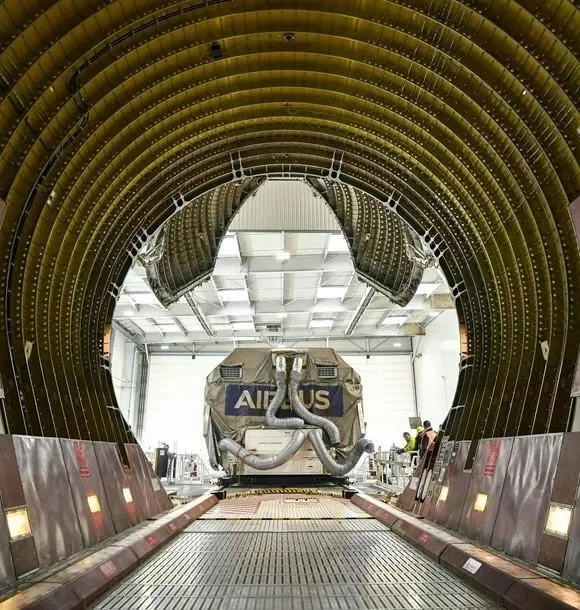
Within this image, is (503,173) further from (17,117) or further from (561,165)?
(17,117)

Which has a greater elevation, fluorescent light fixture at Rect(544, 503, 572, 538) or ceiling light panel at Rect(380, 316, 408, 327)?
ceiling light panel at Rect(380, 316, 408, 327)

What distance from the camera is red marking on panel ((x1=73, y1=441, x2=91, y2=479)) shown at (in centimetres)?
517

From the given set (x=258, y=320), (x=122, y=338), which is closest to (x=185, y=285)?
(x=258, y=320)

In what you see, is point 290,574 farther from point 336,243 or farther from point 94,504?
point 336,243

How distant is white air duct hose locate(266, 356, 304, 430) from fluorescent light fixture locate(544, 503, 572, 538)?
8.84 m

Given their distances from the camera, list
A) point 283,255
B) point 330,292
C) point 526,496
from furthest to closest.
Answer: point 330,292, point 283,255, point 526,496

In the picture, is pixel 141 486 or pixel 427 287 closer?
pixel 141 486

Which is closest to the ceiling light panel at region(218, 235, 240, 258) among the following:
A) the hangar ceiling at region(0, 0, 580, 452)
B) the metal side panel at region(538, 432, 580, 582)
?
the hangar ceiling at region(0, 0, 580, 452)

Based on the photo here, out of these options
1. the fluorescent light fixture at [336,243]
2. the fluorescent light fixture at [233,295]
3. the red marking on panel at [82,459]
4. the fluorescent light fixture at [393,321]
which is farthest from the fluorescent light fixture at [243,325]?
the red marking on panel at [82,459]

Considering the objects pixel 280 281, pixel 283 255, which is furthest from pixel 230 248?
pixel 280 281

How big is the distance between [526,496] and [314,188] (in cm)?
672

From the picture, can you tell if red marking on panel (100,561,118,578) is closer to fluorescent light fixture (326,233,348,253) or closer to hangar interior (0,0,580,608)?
hangar interior (0,0,580,608)

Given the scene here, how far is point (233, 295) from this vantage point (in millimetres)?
22125

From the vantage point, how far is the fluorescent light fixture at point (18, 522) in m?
3.64
